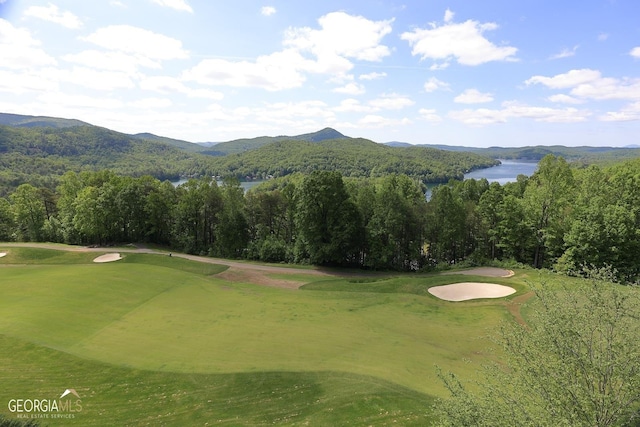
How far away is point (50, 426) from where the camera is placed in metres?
15.2

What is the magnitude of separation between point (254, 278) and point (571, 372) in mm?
36021

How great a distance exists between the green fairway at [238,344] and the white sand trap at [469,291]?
4.33 ft

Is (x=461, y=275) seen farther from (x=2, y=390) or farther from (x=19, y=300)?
(x=19, y=300)

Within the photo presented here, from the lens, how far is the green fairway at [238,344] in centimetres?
1698

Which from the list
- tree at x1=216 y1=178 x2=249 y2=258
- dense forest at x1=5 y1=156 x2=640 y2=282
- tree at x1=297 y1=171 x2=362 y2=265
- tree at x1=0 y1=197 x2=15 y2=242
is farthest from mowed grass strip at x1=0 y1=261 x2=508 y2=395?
tree at x1=0 y1=197 x2=15 y2=242

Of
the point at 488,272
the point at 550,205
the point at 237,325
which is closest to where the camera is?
the point at 237,325

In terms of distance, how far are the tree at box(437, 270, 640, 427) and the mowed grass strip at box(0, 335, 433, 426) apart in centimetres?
502

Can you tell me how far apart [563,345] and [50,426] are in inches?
851

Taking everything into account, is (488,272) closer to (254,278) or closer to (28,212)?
(254,278)

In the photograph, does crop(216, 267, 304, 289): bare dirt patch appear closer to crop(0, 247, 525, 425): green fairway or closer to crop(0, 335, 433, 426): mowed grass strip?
crop(0, 247, 525, 425): green fairway

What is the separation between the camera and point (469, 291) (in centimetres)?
3597

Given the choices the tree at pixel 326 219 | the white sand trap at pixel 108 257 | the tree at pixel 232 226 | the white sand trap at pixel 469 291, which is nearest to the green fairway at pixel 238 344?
the white sand trap at pixel 469 291

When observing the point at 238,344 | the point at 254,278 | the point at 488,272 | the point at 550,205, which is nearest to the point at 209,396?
the point at 238,344

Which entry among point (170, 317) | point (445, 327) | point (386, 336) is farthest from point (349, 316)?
point (170, 317)
